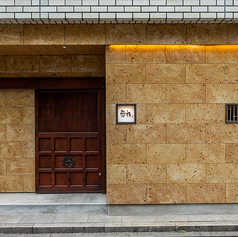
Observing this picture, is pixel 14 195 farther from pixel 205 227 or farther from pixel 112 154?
pixel 205 227

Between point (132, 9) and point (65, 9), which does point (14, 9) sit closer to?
point (65, 9)

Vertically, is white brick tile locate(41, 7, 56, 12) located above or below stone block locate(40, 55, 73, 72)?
above

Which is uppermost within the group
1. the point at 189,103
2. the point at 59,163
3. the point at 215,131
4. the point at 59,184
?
the point at 189,103

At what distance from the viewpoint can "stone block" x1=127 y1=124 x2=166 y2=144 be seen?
19.8ft

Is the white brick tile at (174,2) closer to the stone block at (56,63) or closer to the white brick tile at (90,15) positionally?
the white brick tile at (90,15)

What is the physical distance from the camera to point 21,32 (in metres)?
5.84

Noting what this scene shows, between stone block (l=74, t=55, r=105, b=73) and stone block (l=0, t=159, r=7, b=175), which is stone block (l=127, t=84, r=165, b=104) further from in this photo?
stone block (l=0, t=159, r=7, b=175)

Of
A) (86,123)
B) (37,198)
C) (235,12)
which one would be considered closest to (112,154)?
(86,123)

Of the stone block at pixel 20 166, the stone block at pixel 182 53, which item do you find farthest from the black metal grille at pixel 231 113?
the stone block at pixel 20 166

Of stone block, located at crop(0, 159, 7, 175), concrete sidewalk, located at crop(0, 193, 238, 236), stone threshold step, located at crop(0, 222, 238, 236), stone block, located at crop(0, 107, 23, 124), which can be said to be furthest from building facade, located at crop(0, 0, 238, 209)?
stone block, located at crop(0, 159, 7, 175)

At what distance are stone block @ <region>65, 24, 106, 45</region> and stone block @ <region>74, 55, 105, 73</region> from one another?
1.17m

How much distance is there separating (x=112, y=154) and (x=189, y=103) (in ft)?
7.79

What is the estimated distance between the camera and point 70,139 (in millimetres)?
7230

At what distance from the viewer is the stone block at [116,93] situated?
19.7 ft
